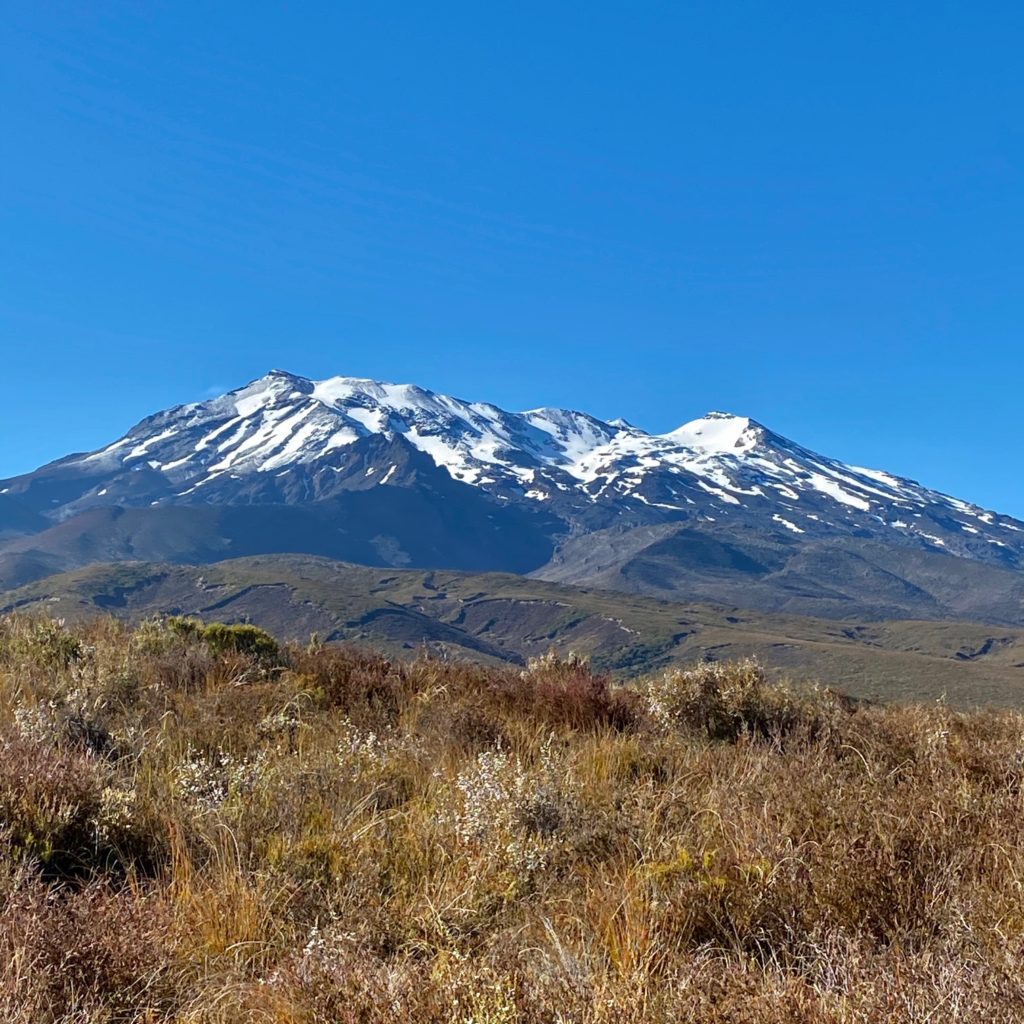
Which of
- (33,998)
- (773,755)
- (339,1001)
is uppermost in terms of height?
(773,755)

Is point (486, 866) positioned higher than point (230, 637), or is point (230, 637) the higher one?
point (230, 637)

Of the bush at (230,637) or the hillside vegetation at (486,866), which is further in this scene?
the bush at (230,637)

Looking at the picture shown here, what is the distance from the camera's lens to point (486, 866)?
3.98 metres

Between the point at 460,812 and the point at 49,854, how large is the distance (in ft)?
6.18

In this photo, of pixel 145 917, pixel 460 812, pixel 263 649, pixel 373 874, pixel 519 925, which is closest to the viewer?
pixel 145 917

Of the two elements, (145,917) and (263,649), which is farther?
(263,649)

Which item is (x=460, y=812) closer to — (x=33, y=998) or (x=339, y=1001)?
(x=339, y=1001)

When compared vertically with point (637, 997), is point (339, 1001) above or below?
below

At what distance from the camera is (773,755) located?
5.87 meters

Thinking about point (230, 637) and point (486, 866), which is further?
point (230, 637)

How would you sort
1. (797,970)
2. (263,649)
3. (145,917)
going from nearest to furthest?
(797,970), (145,917), (263,649)

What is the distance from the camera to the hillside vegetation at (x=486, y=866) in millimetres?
2709

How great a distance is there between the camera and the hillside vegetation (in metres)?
2.71

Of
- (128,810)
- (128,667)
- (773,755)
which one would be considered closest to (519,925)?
(128,810)
